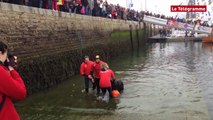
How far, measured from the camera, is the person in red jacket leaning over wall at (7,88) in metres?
3.17

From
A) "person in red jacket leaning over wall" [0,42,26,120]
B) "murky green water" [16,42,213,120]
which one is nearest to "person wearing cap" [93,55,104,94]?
"murky green water" [16,42,213,120]

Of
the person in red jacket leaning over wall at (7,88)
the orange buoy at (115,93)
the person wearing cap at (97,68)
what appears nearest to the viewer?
the person in red jacket leaning over wall at (7,88)

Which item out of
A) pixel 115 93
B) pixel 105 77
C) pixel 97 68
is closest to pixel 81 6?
pixel 97 68

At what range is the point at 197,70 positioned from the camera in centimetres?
1909

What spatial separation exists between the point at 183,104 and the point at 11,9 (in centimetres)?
692

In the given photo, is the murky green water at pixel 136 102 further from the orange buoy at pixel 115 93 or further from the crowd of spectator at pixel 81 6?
the crowd of spectator at pixel 81 6

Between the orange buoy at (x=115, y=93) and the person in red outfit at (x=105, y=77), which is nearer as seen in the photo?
the person in red outfit at (x=105, y=77)

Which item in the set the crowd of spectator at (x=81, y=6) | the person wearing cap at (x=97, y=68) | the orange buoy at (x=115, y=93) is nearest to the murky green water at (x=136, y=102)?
the orange buoy at (x=115, y=93)

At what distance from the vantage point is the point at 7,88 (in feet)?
10.5

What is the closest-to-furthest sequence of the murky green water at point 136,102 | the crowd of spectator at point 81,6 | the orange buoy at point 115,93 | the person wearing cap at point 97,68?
the murky green water at point 136,102
the orange buoy at point 115,93
the person wearing cap at point 97,68
the crowd of spectator at point 81,6

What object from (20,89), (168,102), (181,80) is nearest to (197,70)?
(181,80)

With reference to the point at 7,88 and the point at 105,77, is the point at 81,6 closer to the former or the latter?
the point at 105,77

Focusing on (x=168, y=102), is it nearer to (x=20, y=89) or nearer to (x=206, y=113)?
(x=206, y=113)

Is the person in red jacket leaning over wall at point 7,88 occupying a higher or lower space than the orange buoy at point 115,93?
higher
